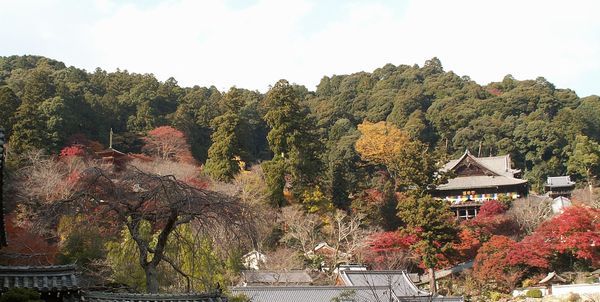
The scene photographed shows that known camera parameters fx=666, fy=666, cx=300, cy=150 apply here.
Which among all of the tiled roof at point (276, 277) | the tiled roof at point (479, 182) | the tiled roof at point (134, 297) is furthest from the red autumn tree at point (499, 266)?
the tiled roof at point (134, 297)

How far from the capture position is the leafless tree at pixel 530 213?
3619 cm

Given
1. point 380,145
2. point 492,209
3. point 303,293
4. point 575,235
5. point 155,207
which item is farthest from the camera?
point 380,145

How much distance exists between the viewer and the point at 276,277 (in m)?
27.5

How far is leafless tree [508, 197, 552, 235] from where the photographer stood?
3619cm

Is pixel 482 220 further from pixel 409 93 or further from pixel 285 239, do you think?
pixel 409 93

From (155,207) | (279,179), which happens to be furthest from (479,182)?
(155,207)

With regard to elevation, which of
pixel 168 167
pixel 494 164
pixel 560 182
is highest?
pixel 168 167

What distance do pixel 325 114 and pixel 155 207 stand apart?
44489 millimetres

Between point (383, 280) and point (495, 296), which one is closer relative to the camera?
point (383, 280)

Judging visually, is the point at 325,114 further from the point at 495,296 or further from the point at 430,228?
the point at 495,296

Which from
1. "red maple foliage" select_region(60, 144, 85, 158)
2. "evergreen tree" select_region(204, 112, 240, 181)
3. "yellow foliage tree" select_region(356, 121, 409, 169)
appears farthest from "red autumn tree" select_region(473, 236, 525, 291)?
"red maple foliage" select_region(60, 144, 85, 158)

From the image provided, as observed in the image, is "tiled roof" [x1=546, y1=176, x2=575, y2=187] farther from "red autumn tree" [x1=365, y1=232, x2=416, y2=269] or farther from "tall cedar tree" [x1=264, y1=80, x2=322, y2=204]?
"tall cedar tree" [x1=264, y1=80, x2=322, y2=204]

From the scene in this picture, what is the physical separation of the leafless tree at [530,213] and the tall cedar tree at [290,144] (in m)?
11.5

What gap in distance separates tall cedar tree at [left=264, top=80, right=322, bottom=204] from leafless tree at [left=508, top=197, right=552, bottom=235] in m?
11.5
